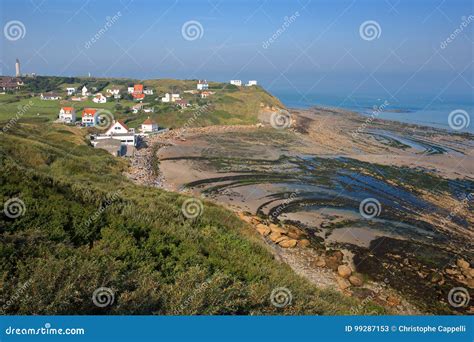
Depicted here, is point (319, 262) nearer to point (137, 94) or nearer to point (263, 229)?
point (263, 229)

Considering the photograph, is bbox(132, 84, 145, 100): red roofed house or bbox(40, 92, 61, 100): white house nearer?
bbox(40, 92, 61, 100): white house

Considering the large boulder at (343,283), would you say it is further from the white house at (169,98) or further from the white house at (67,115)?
the white house at (169,98)

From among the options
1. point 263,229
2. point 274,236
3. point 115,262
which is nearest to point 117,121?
point 263,229

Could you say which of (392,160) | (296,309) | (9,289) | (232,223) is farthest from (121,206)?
(392,160)

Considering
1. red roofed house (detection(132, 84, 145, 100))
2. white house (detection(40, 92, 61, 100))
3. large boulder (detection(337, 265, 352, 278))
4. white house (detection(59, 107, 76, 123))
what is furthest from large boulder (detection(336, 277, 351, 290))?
white house (detection(40, 92, 61, 100))

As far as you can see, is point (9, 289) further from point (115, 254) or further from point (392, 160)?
point (392, 160)

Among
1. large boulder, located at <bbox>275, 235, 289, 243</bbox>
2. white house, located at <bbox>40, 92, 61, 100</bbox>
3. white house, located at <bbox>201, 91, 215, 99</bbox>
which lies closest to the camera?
large boulder, located at <bbox>275, 235, 289, 243</bbox>

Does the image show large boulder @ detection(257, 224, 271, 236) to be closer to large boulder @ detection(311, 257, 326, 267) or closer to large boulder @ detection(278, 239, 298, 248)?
large boulder @ detection(278, 239, 298, 248)

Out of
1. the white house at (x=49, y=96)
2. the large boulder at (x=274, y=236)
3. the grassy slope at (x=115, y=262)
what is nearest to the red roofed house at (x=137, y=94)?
the white house at (x=49, y=96)
